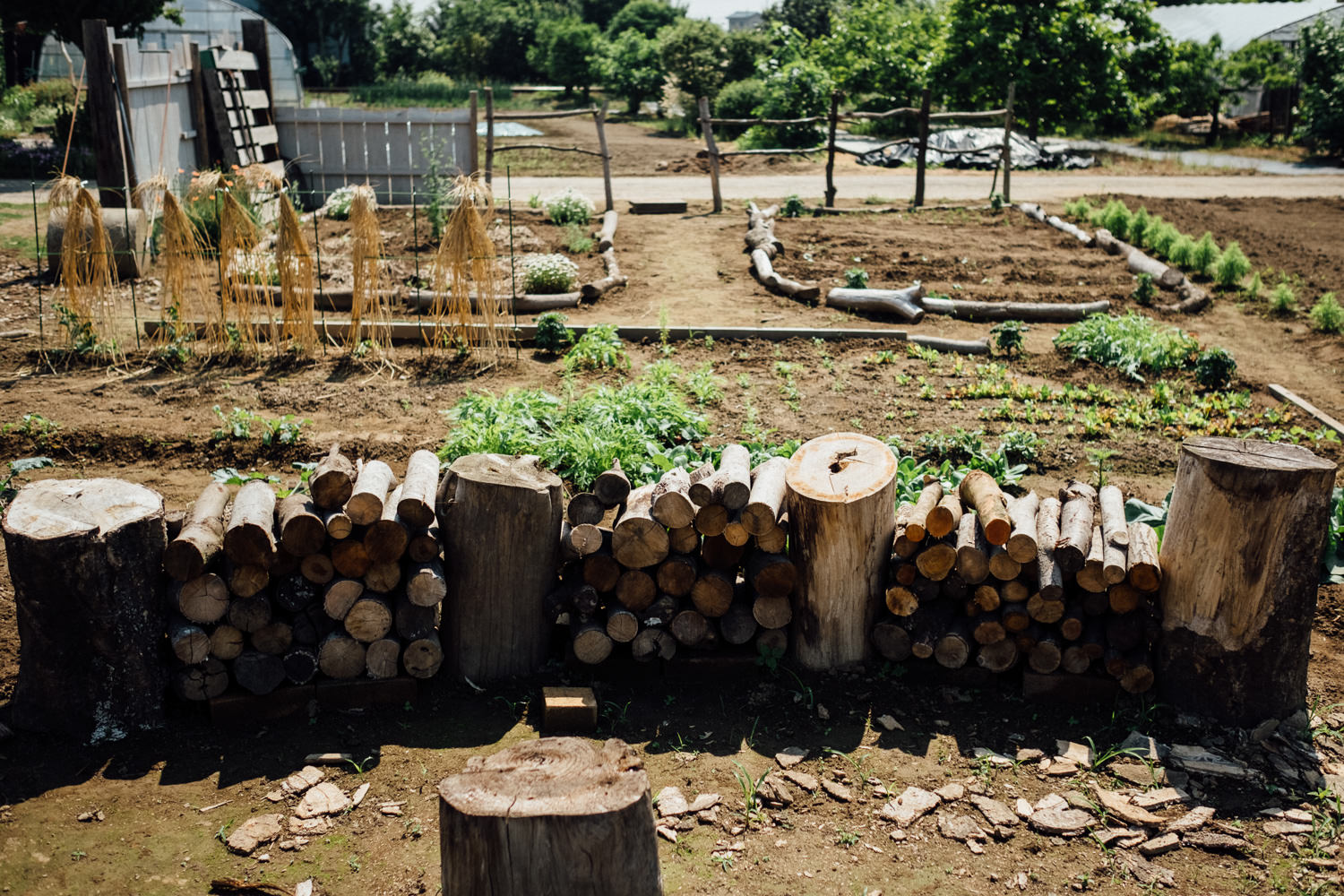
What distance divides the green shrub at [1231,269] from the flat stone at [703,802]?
33.5 feet

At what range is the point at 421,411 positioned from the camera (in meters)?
7.80

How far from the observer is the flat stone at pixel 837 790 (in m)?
4.02

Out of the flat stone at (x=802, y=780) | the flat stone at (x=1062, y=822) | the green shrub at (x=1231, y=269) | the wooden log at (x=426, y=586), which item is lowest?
the flat stone at (x=1062, y=822)

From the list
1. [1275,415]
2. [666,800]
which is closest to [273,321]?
[666,800]

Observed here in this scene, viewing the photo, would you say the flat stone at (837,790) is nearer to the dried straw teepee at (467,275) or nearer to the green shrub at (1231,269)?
the dried straw teepee at (467,275)

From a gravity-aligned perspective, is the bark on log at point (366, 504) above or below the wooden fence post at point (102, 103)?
below

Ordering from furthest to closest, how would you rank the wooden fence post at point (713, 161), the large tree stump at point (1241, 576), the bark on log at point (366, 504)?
the wooden fence post at point (713, 161) → the bark on log at point (366, 504) → the large tree stump at point (1241, 576)

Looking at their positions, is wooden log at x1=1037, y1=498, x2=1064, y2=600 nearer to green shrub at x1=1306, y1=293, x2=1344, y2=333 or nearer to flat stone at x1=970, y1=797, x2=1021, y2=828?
flat stone at x1=970, y1=797, x2=1021, y2=828

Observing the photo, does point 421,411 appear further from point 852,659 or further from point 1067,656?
point 1067,656

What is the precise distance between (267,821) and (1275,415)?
7176 millimetres

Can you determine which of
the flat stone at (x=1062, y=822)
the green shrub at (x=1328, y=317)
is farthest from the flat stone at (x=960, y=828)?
the green shrub at (x=1328, y=317)

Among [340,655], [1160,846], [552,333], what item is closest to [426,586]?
[340,655]

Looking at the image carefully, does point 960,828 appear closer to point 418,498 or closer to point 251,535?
point 418,498

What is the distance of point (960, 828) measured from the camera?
3867 millimetres
